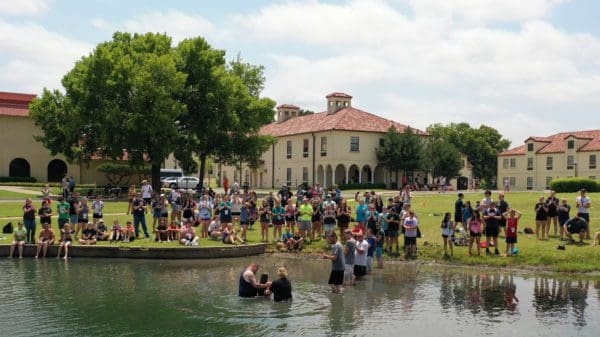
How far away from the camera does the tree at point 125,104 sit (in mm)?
44000

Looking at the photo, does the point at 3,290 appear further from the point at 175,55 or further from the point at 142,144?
the point at 175,55

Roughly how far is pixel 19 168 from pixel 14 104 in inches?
230

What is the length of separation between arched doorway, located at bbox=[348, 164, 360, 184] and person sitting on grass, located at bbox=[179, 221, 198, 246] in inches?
1662

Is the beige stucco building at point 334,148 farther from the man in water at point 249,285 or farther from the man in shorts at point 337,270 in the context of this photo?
the man in water at point 249,285

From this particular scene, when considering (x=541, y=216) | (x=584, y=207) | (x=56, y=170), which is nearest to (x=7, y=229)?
(x=541, y=216)

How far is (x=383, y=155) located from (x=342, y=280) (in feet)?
158

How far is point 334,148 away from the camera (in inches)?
2566

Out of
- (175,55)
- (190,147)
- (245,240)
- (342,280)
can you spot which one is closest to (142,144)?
(190,147)

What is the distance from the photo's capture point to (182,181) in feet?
202

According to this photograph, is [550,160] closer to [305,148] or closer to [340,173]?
[340,173]

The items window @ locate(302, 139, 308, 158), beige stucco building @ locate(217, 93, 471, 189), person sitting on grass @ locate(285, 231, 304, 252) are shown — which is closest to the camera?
person sitting on grass @ locate(285, 231, 304, 252)

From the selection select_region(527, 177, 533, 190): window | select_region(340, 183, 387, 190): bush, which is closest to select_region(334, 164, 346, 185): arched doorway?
select_region(340, 183, 387, 190): bush

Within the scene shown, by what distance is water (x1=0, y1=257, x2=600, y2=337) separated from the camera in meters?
13.3

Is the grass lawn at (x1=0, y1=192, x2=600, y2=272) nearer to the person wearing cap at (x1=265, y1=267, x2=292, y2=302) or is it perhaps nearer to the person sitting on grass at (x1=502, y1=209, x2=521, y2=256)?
the person sitting on grass at (x1=502, y1=209, x2=521, y2=256)
